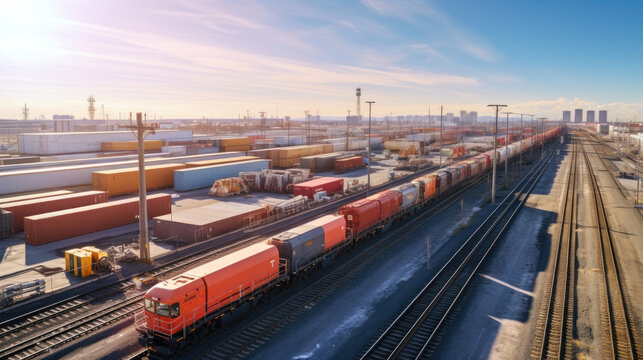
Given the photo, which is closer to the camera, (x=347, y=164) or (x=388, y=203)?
(x=388, y=203)

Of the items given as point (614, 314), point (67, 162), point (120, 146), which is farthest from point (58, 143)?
point (614, 314)

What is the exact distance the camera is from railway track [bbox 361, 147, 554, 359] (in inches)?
672

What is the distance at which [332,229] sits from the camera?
27016 millimetres

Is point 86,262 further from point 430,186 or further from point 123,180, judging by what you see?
point 430,186

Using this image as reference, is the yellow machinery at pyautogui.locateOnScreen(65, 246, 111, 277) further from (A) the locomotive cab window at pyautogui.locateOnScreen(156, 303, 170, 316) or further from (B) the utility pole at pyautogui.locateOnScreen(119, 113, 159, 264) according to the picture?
(A) the locomotive cab window at pyautogui.locateOnScreen(156, 303, 170, 316)

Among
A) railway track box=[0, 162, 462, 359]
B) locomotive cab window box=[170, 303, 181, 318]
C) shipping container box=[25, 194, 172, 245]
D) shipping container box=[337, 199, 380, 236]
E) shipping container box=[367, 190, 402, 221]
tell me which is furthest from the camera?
shipping container box=[367, 190, 402, 221]

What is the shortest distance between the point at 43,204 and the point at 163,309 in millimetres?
29537

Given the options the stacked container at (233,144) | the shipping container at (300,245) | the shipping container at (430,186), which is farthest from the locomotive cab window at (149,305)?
the stacked container at (233,144)

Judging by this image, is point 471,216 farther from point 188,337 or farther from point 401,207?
point 188,337

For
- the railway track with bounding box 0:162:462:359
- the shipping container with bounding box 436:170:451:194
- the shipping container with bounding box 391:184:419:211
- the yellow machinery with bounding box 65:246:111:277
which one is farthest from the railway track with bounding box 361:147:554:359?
the yellow machinery with bounding box 65:246:111:277

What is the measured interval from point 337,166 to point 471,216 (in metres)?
36.5

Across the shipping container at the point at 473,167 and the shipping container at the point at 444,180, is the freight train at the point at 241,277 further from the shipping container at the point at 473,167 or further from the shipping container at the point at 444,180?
the shipping container at the point at 473,167

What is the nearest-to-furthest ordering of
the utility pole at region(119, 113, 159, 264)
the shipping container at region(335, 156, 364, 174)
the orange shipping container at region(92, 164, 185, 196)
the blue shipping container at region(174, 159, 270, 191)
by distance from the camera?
the utility pole at region(119, 113, 159, 264) < the orange shipping container at region(92, 164, 185, 196) < the blue shipping container at region(174, 159, 270, 191) < the shipping container at region(335, 156, 364, 174)

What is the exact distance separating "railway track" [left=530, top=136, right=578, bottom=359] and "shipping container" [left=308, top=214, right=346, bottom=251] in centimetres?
1260
